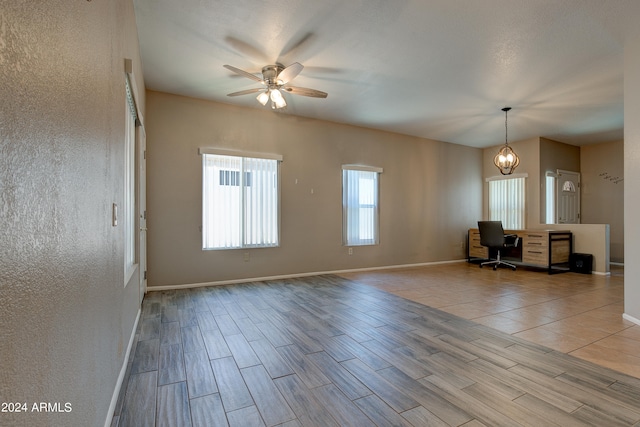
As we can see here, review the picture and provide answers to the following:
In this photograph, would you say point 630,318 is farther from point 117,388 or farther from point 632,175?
point 117,388

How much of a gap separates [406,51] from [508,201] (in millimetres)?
→ 5263

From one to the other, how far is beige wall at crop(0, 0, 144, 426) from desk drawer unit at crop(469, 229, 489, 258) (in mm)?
6953

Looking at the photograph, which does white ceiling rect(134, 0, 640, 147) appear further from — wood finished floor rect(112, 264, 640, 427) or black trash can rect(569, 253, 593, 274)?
wood finished floor rect(112, 264, 640, 427)

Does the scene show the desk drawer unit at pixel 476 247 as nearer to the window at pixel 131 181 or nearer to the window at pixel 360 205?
the window at pixel 360 205

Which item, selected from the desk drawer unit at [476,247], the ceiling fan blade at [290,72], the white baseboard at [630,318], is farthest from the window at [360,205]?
the white baseboard at [630,318]

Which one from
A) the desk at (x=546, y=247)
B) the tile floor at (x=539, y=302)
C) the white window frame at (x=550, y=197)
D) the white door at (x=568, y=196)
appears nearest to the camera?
the tile floor at (x=539, y=302)

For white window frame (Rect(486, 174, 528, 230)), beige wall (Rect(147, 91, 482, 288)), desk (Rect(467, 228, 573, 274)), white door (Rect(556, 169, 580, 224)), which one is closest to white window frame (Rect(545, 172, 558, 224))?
white door (Rect(556, 169, 580, 224))

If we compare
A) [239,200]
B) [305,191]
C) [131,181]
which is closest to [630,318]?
[305,191]

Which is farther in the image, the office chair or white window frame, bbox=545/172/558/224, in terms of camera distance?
white window frame, bbox=545/172/558/224

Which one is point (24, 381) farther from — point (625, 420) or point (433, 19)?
point (433, 19)

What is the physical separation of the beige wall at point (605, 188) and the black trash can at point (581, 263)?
69.5 inches

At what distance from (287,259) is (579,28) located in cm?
447

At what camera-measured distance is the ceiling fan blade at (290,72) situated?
293 cm

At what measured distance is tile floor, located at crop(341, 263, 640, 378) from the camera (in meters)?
2.45
